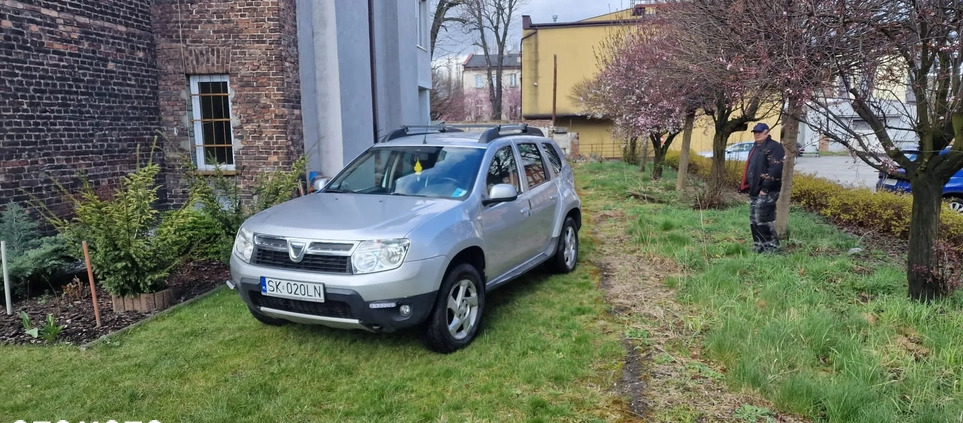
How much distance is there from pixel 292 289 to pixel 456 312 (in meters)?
1.25

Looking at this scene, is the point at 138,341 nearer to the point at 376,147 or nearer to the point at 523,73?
the point at 376,147

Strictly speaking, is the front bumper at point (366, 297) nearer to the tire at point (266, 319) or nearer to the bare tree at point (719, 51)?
the tire at point (266, 319)

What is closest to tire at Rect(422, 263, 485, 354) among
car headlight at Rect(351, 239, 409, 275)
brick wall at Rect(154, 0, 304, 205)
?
car headlight at Rect(351, 239, 409, 275)

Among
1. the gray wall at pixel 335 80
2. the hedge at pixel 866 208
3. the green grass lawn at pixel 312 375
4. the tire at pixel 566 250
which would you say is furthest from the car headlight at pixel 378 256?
the hedge at pixel 866 208

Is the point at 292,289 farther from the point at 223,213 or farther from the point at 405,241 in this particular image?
the point at 223,213

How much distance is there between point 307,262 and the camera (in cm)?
430

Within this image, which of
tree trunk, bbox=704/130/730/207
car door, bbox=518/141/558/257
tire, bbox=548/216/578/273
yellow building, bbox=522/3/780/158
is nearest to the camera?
car door, bbox=518/141/558/257

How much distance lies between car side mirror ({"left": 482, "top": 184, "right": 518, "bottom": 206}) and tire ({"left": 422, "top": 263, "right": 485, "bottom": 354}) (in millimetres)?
667

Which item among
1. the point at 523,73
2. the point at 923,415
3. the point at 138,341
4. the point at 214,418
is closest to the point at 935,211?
the point at 923,415

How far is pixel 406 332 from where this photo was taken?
5098 mm

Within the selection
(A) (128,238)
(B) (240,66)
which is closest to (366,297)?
(A) (128,238)

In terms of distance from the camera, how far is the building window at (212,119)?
9.77 metres

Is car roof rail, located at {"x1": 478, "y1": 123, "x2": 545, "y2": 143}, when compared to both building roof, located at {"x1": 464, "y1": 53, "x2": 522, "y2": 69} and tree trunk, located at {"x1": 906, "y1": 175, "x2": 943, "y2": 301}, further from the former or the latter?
building roof, located at {"x1": 464, "y1": 53, "x2": 522, "y2": 69}

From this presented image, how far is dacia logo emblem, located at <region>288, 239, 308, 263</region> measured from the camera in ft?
14.2
